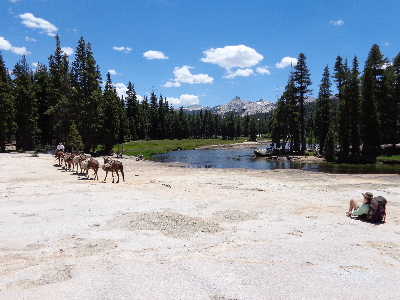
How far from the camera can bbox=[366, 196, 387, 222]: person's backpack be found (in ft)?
37.0

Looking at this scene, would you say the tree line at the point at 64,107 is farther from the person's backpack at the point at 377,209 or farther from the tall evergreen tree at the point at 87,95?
the person's backpack at the point at 377,209

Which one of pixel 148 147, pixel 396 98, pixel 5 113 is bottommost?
pixel 148 147

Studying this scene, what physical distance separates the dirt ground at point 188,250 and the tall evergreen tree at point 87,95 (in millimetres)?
34407

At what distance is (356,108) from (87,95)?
4846 cm

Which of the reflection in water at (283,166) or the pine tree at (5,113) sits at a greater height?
the pine tree at (5,113)

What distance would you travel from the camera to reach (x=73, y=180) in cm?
2027

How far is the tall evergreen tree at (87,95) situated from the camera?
46.9 meters

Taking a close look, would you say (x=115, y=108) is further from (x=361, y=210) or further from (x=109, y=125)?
(x=361, y=210)

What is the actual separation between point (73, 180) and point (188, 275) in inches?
650

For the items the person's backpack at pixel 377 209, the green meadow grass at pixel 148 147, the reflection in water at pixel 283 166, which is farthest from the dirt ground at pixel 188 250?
the green meadow grass at pixel 148 147

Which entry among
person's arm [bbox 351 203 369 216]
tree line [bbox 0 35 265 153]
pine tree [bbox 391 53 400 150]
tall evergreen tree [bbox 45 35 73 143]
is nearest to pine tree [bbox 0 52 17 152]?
tree line [bbox 0 35 265 153]

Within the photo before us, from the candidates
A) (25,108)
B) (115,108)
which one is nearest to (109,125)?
(115,108)

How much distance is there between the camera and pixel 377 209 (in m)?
11.3

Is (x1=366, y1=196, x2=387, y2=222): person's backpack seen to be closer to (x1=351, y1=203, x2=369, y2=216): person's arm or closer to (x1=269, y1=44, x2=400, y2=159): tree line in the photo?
(x1=351, y1=203, x2=369, y2=216): person's arm
